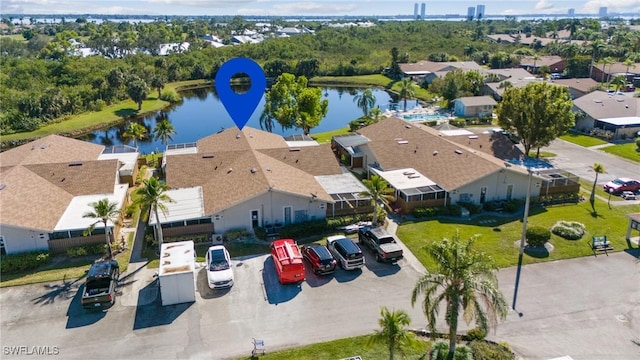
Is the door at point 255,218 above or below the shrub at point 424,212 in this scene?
above

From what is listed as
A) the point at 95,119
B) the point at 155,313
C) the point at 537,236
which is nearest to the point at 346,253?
the point at 155,313

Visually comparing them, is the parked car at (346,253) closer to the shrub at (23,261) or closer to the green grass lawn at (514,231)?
the green grass lawn at (514,231)

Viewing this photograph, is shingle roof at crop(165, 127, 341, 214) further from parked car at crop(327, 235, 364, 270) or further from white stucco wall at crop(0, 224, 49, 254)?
white stucco wall at crop(0, 224, 49, 254)

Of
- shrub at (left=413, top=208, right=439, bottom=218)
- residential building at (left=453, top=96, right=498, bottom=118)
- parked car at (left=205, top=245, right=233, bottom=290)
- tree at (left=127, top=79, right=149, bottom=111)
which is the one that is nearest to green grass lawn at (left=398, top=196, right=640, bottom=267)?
shrub at (left=413, top=208, right=439, bottom=218)

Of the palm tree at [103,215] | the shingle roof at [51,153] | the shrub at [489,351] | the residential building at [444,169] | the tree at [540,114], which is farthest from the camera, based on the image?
the tree at [540,114]

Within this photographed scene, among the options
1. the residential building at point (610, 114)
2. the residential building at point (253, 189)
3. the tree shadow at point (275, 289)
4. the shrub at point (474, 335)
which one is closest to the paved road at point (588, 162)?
the residential building at point (610, 114)

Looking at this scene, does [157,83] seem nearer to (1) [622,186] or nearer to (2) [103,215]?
(2) [103,215]
